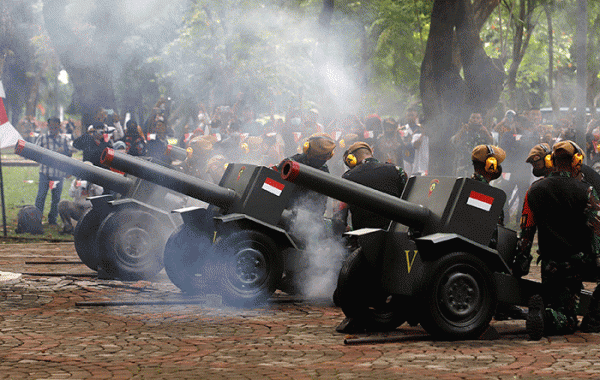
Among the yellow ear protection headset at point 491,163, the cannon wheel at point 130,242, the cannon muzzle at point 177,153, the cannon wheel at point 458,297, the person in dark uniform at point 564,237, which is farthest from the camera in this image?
the cannon muzzle at point 177,153

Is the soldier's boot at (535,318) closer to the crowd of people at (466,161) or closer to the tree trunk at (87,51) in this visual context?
the crowd of people at (466,161)

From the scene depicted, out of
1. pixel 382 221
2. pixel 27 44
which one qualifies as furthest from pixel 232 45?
pixel 27 44

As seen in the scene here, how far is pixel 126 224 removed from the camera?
37.6 feet

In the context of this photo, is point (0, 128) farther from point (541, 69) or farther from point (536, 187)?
point (541, 69)

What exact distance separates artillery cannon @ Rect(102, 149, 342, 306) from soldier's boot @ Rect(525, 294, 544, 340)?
2.72 meters

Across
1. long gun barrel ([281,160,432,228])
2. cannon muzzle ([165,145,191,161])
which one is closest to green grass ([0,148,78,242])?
cannon muzzle ([165,145,191,161])

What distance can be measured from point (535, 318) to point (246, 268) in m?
2.95

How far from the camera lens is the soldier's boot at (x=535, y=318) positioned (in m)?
7.79

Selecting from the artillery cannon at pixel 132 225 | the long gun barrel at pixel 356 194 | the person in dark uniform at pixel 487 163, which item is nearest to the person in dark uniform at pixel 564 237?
the person in dark uniform at pixel 487 163

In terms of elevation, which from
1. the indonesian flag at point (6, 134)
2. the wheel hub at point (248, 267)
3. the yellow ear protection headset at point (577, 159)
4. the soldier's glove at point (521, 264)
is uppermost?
the indonesian flag at point (6, 134)

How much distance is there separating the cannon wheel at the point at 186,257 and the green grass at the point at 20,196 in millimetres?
6473

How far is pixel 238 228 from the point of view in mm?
9656

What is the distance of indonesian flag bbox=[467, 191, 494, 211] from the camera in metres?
7.81

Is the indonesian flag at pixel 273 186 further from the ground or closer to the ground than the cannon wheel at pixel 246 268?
further from the ground
